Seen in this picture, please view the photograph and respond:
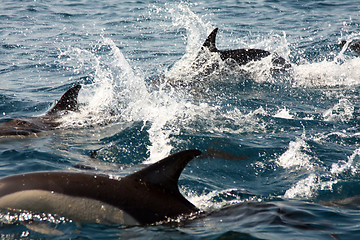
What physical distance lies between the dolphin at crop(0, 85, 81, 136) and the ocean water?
0.21 m

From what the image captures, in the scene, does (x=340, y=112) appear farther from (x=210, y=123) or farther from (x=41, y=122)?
(x=41, y=122)

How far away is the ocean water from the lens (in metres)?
4.49

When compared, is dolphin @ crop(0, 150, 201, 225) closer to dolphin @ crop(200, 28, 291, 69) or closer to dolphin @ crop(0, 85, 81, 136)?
dolphin @ crop(0, 85, 81, 136)

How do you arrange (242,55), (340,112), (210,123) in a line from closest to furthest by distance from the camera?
(210,123), (340,112), (242,55)

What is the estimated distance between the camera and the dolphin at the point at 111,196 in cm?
432

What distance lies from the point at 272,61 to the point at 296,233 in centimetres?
849

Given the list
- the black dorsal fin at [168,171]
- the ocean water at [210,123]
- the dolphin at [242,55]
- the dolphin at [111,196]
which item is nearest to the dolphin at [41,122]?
the ocean water at [210,123]

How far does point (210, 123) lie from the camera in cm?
827

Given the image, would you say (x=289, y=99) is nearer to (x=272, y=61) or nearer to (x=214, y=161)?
(x=272, y=61)

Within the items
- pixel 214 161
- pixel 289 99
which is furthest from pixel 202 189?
pixel 289 99

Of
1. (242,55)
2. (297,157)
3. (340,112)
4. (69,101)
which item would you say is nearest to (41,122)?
(69,101)

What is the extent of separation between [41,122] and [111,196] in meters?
4.44

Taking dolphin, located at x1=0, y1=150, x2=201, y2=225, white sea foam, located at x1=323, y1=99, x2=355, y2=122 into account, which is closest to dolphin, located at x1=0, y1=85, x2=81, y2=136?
dolphin, located at x1=0, y1=150, x2=201, y2=225

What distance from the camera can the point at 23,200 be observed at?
451 cm
